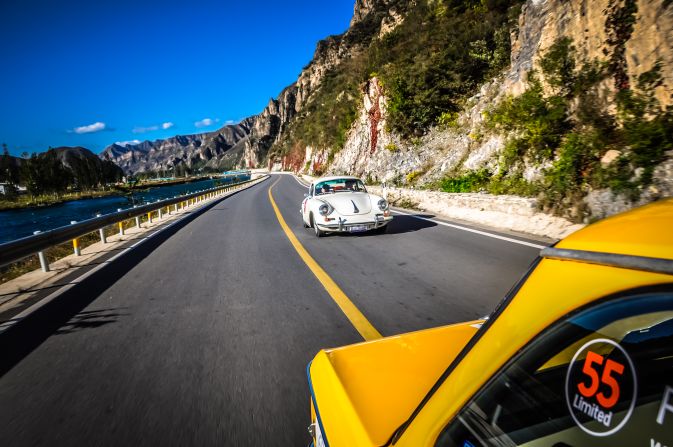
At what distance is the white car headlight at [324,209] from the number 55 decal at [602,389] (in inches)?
284

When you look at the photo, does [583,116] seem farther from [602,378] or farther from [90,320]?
[90,320]

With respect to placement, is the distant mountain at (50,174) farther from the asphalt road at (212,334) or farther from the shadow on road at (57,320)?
the asphalt road at (212,334)

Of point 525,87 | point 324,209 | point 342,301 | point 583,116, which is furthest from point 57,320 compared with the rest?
Answer: point 525,87

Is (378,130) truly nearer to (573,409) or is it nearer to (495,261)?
(495,261)

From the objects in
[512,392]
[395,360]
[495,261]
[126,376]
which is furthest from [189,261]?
[512,392]

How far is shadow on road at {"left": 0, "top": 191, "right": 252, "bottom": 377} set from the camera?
3517 mm

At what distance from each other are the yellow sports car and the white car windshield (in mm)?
8364

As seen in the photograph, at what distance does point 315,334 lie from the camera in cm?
346

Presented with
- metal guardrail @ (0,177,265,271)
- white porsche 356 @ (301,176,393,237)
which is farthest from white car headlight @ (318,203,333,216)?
metal guardrail @ (0,177,265,271)

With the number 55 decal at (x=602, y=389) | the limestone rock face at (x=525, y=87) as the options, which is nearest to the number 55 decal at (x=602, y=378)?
the number 55 decal at (x=602, y=389)

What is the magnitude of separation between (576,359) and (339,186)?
8.87m

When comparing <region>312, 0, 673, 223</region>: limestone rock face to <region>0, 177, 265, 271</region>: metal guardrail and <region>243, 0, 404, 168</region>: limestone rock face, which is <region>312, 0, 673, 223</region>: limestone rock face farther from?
<region>243, 0, 404, 168</region>: limestone rock face

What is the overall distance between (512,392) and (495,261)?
5.05 meters

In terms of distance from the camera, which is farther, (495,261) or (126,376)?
(495,261)
